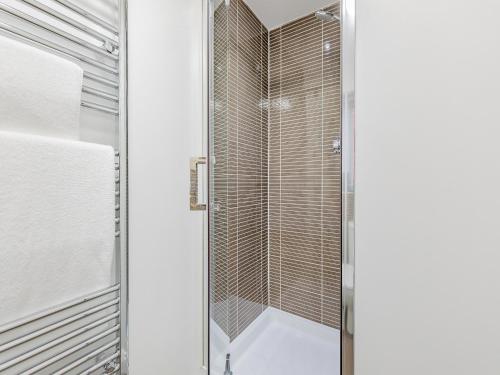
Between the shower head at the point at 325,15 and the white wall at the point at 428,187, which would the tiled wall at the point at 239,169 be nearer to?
the shower head at the point at 325,15

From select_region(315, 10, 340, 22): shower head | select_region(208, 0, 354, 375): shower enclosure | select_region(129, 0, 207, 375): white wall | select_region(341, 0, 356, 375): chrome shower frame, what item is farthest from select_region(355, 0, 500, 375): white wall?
select_region(129, 0, 207, 375): white wall

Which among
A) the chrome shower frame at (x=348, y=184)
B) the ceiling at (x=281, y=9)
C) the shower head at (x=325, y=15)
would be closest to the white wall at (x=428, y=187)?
the chrome shower frame at (x=348, y=184)

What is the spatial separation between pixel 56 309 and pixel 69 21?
2.86 feet

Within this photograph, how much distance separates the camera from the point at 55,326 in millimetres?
704

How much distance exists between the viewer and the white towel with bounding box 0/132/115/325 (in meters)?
0.58

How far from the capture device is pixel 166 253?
1.09m

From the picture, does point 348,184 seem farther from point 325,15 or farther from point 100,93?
point 325,15

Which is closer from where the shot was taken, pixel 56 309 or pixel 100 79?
pixel 56 309

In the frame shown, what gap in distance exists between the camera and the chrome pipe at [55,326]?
0.62 metres

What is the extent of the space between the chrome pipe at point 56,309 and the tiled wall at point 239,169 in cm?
48

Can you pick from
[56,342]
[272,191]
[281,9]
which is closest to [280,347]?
[272,191]

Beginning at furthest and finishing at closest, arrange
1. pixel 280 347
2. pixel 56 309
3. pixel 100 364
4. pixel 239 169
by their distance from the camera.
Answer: pixel 280 347
pixel 239 169
pixel 100 364
pixel 56 309

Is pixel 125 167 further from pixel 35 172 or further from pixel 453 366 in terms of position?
pixel 453 366

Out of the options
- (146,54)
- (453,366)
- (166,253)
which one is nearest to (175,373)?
(166,253)
